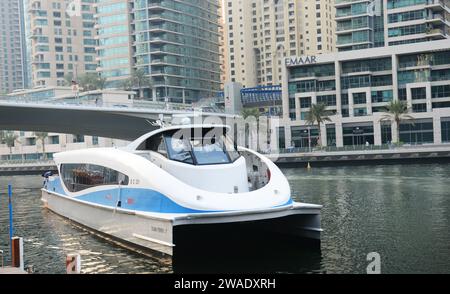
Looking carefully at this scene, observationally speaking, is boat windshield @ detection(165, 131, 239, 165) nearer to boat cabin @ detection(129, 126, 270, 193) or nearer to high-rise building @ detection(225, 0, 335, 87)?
boat cabin @ detection(129, 126, 270, 193)

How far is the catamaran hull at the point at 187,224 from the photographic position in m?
15.7

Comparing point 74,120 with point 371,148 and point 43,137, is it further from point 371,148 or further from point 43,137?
point 43,137

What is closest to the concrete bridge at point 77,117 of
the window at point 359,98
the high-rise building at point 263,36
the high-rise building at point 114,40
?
the window at point 359,98

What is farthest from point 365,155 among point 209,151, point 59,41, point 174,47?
point 59,41

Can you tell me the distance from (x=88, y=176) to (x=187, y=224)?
357 inches

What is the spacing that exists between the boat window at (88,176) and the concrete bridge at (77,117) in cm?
2723

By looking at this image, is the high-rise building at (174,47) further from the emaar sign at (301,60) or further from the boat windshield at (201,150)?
the boat windshield at (201,150)

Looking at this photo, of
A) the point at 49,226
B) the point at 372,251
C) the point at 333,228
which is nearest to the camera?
the point at 372,251

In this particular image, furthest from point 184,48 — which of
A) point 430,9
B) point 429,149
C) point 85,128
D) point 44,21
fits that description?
point 429,149

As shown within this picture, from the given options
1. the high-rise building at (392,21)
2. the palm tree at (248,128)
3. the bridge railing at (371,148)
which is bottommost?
the bridge railing at (371,148)

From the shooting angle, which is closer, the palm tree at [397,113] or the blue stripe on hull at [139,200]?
the blue stripe on hull at [139,200]

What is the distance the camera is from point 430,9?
3836 inches
